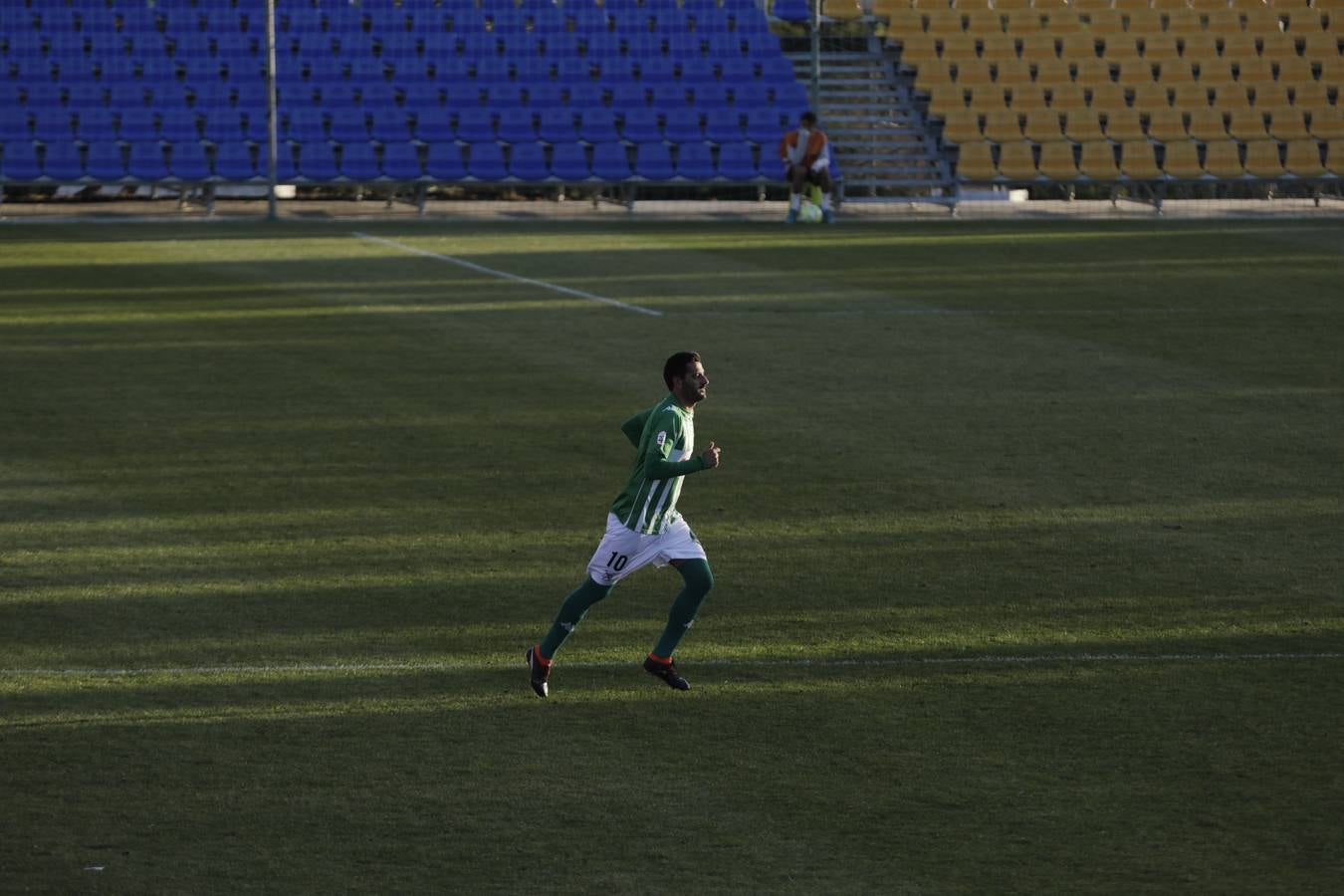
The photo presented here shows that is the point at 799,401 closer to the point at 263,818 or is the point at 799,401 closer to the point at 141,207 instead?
the point at 263,818

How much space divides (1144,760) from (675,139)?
2592cm

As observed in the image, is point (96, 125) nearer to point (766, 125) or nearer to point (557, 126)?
point (557, 126)

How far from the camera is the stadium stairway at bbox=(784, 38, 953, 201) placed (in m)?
32.7

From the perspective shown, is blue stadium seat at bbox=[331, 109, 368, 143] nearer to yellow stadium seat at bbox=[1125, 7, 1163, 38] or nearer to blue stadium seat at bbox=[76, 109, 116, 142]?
blue stadium seat at bbox=[76, 109, 116, 142]

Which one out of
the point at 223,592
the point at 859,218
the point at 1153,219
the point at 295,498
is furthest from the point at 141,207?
the point at 223,592

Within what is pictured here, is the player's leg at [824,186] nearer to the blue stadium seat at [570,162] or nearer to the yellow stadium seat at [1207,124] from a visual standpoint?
the blue stadium seat at [570,162]

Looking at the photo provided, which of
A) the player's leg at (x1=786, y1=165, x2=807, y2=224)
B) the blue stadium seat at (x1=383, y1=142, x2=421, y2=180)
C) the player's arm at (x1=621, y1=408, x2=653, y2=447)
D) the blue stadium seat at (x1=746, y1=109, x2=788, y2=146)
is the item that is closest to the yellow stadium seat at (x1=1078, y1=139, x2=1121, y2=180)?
the blue stadium seat at (x1=746, y1=109, x2=788, y2=146)

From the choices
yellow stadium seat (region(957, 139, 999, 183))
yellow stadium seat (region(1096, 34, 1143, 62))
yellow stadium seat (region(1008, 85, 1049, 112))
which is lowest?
yellow stadium seat (region(957, 139, 999, 183))

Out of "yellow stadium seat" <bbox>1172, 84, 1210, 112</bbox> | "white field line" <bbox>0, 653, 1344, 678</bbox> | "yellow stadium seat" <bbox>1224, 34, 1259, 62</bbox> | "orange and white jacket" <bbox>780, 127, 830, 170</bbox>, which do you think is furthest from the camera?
"yellow stadium seat" <bbox>1224, 34, 1259, 62</bbox>

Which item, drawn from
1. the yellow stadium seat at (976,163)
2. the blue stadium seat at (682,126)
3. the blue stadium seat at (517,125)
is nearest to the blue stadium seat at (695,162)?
the blue stadium seat at (682,126)

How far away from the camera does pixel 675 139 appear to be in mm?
32438

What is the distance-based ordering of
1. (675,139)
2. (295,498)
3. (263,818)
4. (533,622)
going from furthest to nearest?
(675,139) → (295,498) → (533,622) → (263,818)

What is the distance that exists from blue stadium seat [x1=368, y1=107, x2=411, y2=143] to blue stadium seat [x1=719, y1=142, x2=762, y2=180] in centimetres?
533

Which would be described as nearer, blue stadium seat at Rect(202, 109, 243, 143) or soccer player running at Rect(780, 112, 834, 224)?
soccer player running at Rect(780, 112, 834, 224)
